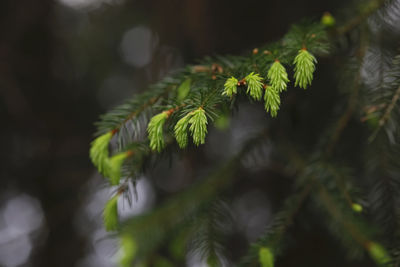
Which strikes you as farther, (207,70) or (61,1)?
(61,1)

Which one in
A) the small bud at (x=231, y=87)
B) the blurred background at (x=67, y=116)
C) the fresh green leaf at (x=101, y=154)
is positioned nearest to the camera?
the small bud at (x=231, y=87)

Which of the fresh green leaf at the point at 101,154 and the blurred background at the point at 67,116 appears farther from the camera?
the blurred background at the point at 67,116

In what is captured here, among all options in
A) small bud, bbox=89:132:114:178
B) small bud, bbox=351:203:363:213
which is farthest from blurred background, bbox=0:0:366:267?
small bud, bbox=89:132:114:178

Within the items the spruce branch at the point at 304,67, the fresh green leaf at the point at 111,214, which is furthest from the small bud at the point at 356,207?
the fresh green leaf at the point at 111,214

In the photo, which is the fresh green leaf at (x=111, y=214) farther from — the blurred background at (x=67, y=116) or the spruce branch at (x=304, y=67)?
the blurred background at (x=67, y=116)

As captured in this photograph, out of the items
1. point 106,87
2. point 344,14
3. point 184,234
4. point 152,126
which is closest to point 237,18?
point 344,14

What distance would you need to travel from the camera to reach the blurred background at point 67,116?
2.03m

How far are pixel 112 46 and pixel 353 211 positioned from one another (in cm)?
195

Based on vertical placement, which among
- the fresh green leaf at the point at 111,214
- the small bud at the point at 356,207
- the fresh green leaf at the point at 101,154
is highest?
the fresh green leaf at the point at 101,154

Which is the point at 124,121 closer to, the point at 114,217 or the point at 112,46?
the point at 114,217

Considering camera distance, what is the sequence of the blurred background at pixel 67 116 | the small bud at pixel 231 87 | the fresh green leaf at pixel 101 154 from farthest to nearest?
the blurred background at pixel 67 116 → the fresh green leaf at pixel 101 154 → the small bud at pixel 231 87

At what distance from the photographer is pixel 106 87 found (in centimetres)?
235

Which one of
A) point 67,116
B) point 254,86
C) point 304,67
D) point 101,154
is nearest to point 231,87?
point 254,86

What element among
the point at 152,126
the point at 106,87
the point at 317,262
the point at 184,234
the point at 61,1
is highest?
the point at 61,1
